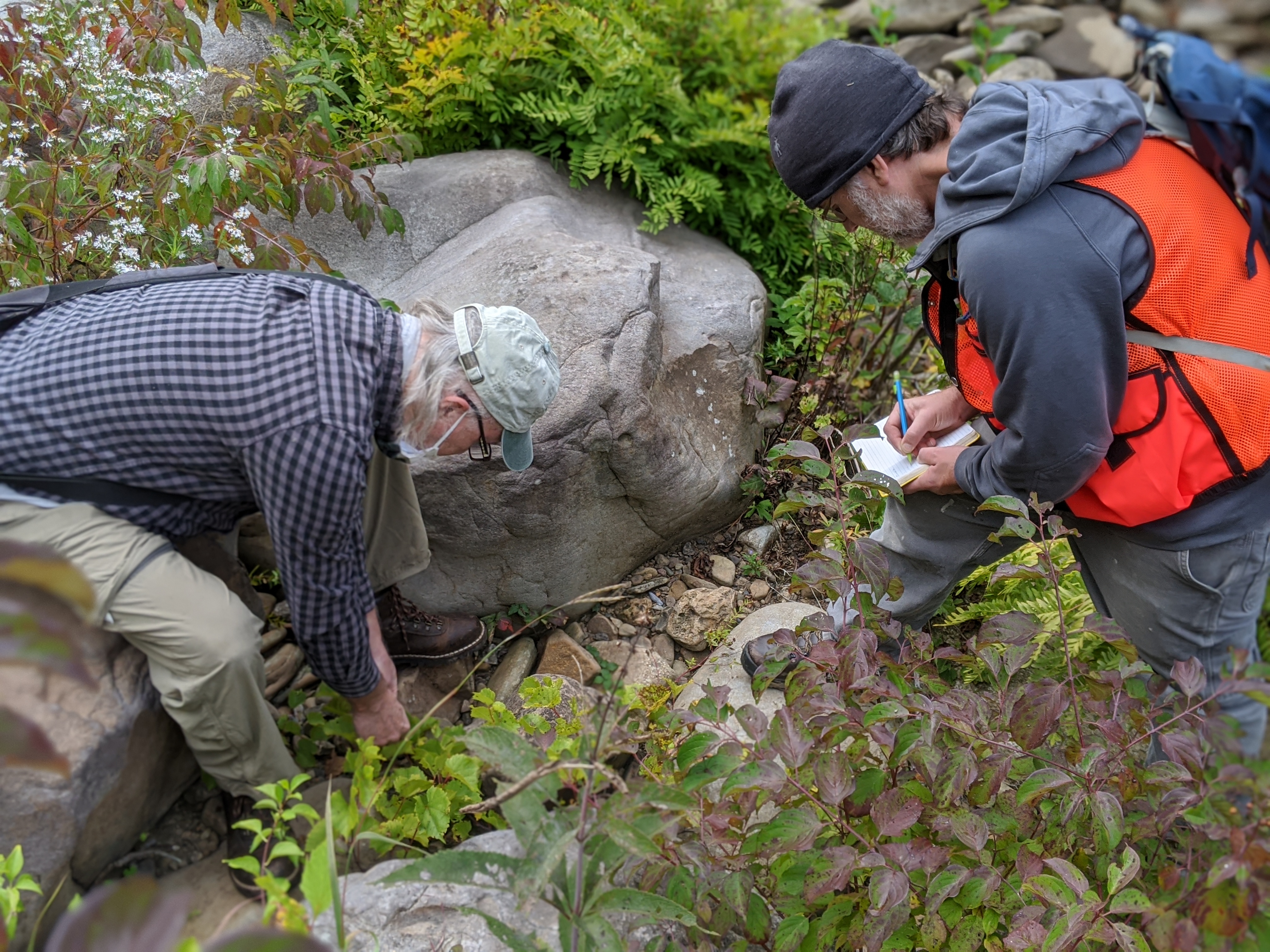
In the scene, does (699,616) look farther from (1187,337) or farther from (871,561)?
(1187,337)

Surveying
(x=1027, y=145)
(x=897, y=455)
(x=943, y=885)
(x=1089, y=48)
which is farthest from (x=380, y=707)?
(x=1089, y=48)

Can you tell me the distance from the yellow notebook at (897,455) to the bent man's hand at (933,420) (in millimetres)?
18

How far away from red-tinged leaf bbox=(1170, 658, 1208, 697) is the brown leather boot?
219cm

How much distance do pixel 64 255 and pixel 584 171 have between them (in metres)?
2.12

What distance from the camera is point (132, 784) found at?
249cm

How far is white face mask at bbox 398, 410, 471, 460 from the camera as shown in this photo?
2.53 metres

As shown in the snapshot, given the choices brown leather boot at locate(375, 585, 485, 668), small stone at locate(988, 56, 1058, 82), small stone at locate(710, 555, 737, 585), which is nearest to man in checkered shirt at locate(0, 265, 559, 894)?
brown leather boot at locate(375, 585, 485, 668)

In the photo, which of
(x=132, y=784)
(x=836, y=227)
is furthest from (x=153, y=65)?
(x=836, y=227)

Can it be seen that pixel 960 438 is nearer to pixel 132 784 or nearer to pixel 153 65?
pixel 132 784

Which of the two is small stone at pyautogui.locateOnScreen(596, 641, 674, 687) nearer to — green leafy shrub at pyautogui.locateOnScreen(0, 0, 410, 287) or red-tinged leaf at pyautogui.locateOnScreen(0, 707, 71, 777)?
green leafy shrub at pyautogui.locateOnScreen(0, 0, 410, 287)

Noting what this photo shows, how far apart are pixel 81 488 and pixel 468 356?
3.36ft

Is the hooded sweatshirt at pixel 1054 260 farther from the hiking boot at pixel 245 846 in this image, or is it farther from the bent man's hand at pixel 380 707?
the hiking boot at pixel 245 846

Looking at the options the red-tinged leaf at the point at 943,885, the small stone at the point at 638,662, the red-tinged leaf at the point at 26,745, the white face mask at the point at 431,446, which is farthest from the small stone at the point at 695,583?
the red-tinged leaf at the point at 26,745

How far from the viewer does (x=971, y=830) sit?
5.99 feet
